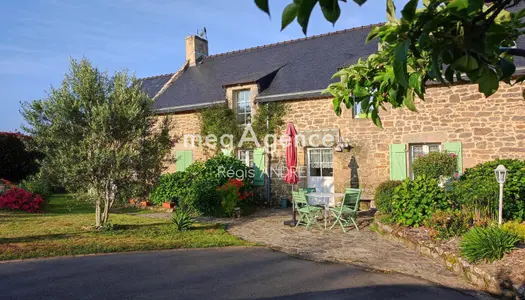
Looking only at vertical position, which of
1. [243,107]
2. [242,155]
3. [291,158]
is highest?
[243,107]

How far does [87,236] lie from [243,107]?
24.0 feet

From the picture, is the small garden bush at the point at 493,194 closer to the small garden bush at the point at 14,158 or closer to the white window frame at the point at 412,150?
the white window frame at the point at 412,150

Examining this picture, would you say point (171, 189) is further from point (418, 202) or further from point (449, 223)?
point (449, 223)

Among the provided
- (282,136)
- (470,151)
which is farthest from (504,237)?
(282,136)

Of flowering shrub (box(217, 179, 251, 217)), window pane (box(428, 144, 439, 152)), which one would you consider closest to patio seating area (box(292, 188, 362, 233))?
flowering shrub (box(217, 179, 251, 217))

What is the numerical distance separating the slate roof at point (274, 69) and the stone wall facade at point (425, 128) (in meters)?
1.08

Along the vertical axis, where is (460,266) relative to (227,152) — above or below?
below

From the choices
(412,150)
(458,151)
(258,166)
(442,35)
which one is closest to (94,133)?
(258,166)

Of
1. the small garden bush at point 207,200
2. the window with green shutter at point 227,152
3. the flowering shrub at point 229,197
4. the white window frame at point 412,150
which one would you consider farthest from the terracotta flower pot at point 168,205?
the white window frame at point 412,150

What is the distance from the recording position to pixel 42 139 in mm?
7645

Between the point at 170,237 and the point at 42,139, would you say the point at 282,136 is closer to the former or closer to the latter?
the point at 170,237

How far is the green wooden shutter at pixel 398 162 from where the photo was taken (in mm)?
10539

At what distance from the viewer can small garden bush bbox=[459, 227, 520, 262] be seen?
4.99m

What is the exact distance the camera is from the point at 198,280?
497 centimetres
